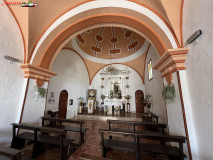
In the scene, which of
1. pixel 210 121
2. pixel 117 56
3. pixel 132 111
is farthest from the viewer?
pixel 117 56

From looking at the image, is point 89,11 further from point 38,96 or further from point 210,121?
point 210,121

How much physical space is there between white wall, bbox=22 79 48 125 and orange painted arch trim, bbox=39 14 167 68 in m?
1.03

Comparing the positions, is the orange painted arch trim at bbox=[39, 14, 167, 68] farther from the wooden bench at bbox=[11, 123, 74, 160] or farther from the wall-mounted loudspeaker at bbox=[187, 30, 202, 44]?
the wooden bench at bbox=[11, 123, 74, 160]

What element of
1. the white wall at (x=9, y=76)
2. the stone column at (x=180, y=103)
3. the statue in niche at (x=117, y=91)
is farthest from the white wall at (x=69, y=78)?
the stone column at (x=180, y=103)

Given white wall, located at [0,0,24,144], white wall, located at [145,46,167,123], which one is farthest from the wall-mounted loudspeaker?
white wall, located at [0,0,24,144]

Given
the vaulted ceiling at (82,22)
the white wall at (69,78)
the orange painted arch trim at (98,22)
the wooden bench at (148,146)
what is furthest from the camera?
the white wall at (69,78)

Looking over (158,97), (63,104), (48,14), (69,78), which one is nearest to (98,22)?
(48,14)

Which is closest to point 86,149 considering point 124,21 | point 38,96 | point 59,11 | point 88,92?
point 38,96

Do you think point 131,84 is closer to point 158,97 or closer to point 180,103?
point 158,97

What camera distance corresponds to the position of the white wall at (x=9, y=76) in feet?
9.07

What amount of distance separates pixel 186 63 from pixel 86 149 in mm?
3981

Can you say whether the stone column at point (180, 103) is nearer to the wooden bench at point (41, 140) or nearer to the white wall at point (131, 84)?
the wooden bench at point (41, 140)

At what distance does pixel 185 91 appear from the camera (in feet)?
7.42

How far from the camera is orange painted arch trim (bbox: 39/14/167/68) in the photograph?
10.2ft
